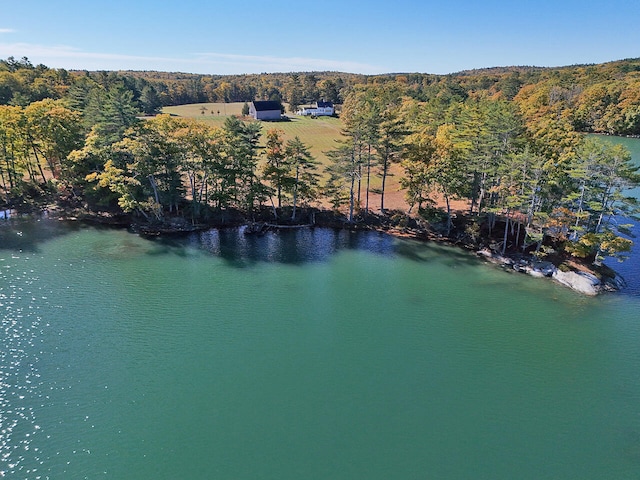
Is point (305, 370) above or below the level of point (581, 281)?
below

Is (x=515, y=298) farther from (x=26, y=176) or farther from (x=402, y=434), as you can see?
(x=26, y=176)

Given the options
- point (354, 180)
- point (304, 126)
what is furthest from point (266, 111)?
point (354, 180)

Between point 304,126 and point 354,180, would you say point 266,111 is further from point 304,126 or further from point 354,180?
point 354,180

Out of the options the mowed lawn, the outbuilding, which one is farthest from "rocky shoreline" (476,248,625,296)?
the outbuilding

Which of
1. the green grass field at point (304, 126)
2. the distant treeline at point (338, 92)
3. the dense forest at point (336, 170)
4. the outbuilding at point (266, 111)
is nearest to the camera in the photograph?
the dense forest at point (336, 170)

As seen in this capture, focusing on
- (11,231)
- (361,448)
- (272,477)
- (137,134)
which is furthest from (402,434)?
(11,231)

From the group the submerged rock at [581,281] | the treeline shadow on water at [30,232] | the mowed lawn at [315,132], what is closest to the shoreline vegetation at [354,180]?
the submerged rock at [581,281]

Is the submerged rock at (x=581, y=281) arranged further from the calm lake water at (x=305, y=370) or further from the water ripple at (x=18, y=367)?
the water ripple at (x=18, y=367)
